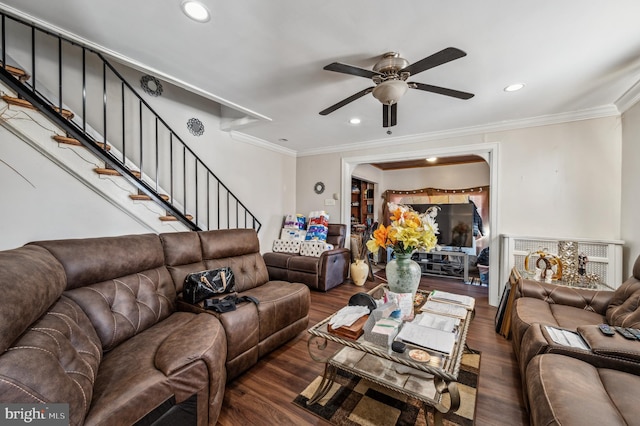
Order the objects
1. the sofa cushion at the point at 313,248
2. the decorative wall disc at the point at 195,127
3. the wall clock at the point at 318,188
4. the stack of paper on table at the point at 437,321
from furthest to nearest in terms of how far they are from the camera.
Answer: the wall clock at the point at 318,188, the sofa cushion at the point at 313,248, the decorative wall disc at the point at 195,127, the stack of paper on table at the point at 437,321

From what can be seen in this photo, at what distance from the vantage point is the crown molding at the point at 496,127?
2.92 meters

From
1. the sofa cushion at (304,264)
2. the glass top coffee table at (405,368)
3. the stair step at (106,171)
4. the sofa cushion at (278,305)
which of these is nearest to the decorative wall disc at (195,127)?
the stair step at (106,171)

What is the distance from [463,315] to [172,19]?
2833 millimetres

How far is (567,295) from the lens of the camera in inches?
86.5

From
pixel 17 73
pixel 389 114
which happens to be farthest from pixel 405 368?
pixel 17 73

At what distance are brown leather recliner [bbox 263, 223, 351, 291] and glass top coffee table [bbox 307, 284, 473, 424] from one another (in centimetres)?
225

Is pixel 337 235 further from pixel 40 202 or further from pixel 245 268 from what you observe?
pixel 40 202

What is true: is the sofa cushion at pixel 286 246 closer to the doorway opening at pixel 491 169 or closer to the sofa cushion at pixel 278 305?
the sofa cushion at pixel 278 305

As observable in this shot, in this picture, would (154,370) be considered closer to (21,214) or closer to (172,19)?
(21,214)

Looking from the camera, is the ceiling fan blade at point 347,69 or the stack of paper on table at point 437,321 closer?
the stack of paper on table at point 437,321

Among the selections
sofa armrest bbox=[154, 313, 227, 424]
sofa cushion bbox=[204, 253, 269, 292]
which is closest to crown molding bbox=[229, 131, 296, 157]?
sofa cushion bbox=[204, 253, 269, 292]

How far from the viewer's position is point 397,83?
1.90 metres

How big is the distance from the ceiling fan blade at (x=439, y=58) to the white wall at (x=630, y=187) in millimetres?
2505

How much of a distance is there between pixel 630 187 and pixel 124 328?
4.69 m
